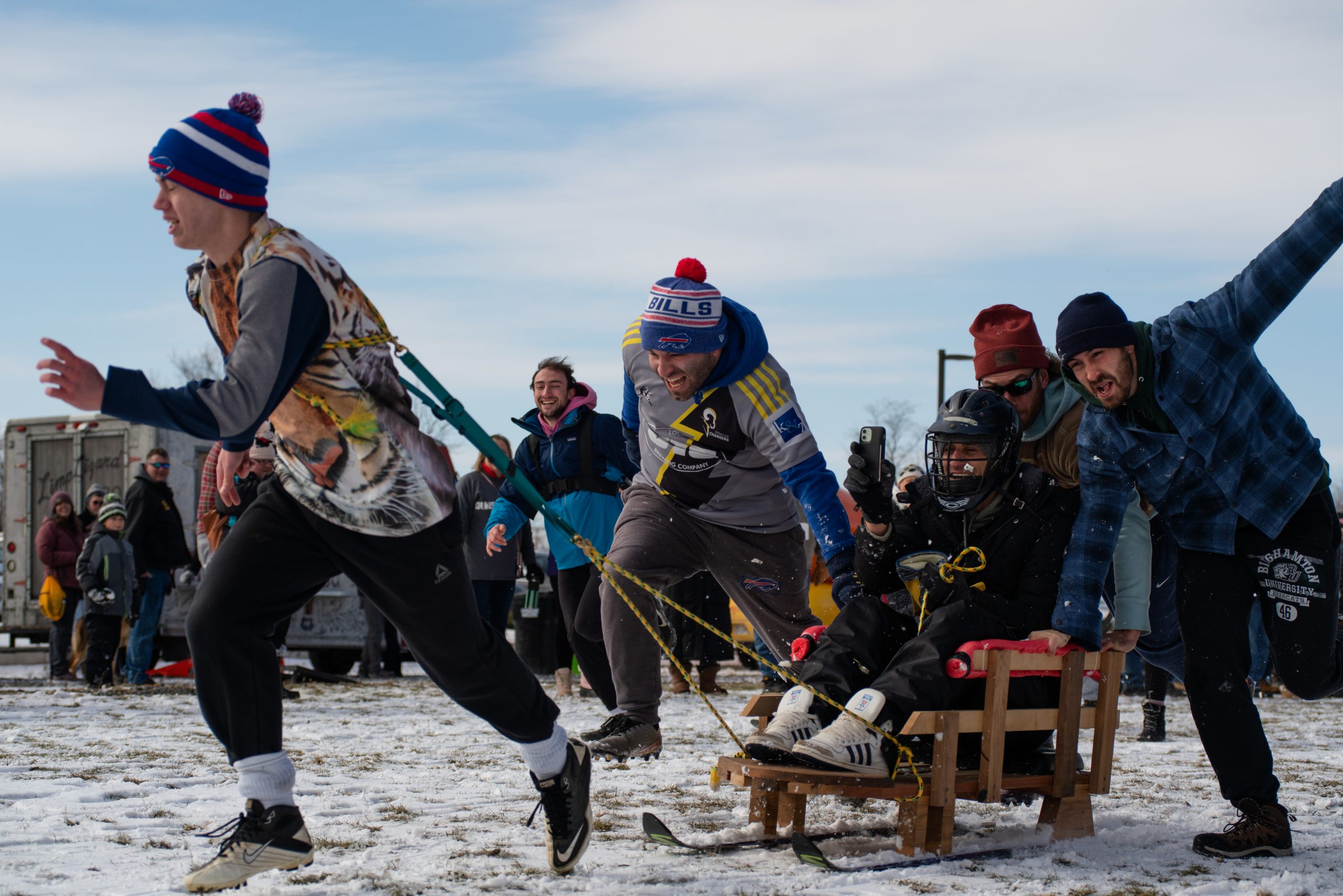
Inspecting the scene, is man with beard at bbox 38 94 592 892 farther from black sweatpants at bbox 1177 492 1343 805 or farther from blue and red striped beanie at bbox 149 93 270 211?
black sweatpants at bbox 1177 492 1343 805

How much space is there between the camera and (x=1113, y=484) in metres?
4.31

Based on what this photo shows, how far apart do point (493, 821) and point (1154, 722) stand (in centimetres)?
460

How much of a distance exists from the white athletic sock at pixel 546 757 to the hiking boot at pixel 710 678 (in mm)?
7295

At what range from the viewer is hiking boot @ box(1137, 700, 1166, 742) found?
7.54m

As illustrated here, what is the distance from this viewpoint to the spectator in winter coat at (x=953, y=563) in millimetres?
4168

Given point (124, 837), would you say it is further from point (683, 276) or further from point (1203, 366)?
point (1203, 366)

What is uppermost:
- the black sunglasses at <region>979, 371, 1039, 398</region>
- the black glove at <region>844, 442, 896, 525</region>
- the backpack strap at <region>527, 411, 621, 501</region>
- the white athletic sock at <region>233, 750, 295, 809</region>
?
the black sunglasses at <region>979, 371, 1039, 398</region>

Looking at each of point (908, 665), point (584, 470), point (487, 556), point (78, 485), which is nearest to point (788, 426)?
point (908, 665)

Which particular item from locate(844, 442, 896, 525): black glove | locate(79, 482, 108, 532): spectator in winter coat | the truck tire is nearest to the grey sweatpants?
locate(844, 442, 896, 525): black glove

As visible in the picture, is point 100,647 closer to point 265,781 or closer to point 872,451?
point 265,781

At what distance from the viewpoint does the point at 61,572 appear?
12289 millimetres

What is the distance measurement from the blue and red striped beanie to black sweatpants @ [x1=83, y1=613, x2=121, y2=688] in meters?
8.44

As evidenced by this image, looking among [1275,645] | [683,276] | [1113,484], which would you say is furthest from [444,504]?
[1275,645]

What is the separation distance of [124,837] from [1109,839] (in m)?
3.15
